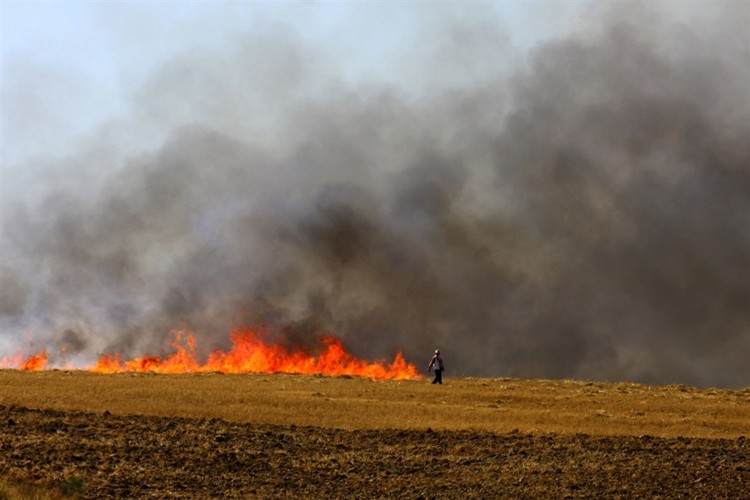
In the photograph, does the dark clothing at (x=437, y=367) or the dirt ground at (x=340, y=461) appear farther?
the dark clothing at (x=437, y=367)

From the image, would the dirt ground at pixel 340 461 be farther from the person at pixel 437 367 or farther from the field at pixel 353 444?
the person at pixel 437 367

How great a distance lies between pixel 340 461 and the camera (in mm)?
24922

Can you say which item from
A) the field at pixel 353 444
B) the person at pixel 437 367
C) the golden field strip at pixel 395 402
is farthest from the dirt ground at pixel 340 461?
the person at pixel 437 367

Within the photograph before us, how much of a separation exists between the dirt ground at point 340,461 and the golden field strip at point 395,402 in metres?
2.11

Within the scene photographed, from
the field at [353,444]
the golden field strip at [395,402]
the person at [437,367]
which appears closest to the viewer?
the field at [353,444]

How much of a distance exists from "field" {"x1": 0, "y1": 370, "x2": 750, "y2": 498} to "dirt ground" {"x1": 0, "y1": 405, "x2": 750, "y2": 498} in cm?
5

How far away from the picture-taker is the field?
22.4 m

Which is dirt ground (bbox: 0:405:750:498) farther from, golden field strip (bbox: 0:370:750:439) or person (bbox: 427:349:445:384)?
person (bbox: 427:349:445:384)

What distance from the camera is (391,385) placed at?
44.0 meters

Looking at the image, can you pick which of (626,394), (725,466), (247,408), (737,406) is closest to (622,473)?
(725,466)

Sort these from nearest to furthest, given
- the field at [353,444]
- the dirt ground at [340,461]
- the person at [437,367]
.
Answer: the dirt ground at [340,461], the field at [353,444], the person at [437,367]

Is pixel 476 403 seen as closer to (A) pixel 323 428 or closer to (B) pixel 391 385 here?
(B) pixel 391 385

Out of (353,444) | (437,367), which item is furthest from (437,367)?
(353,444)

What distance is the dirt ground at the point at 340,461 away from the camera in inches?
871
